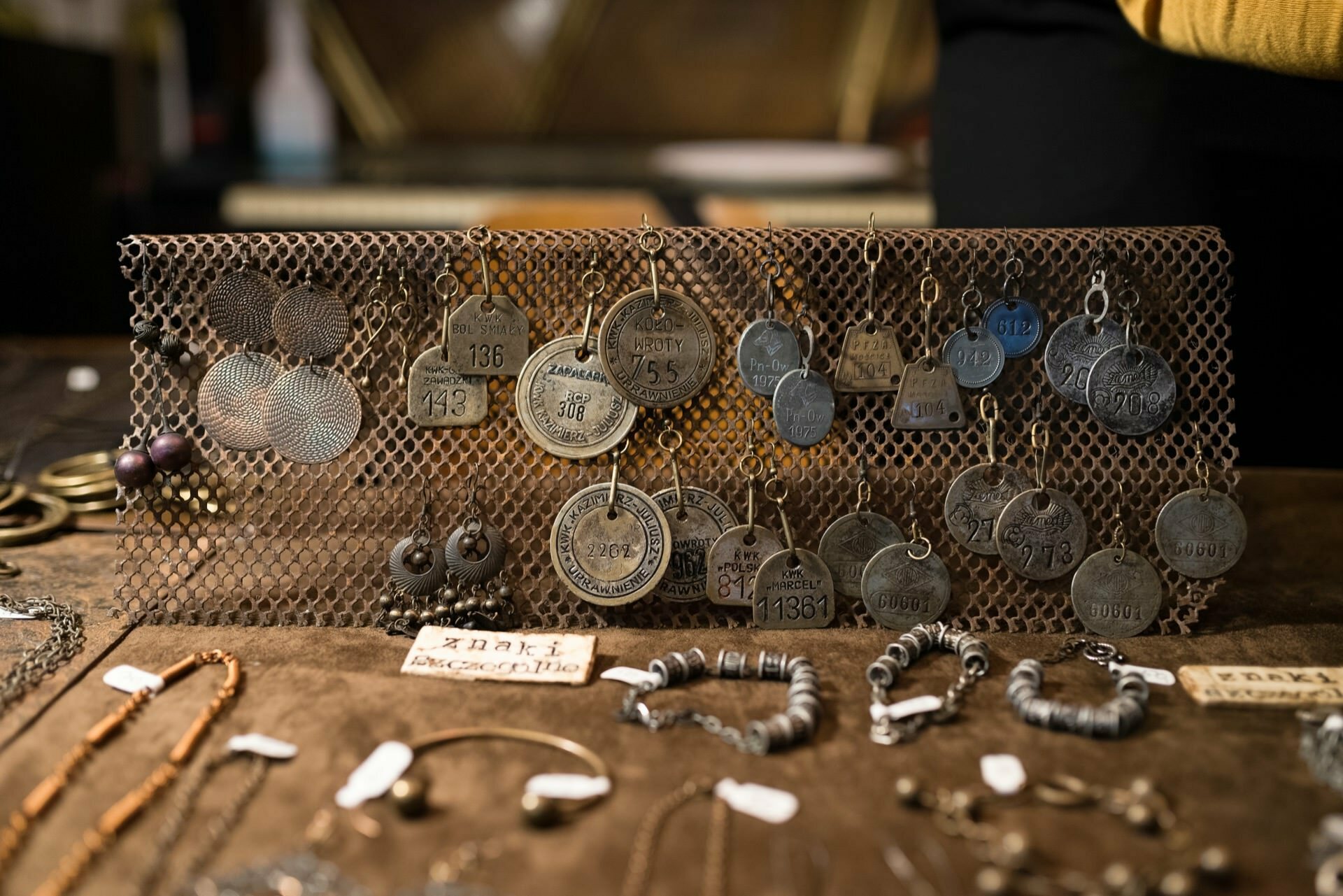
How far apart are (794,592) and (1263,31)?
0.86 meters

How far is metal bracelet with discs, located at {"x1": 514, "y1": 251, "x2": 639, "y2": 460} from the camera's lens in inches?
50.1

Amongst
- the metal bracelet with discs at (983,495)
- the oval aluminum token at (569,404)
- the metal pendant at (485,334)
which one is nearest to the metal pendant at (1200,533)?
the metal bracelet with discs at (983,495)

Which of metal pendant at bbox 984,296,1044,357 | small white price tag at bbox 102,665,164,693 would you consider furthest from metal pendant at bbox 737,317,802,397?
small white price tag at bbox 102,665,164,693

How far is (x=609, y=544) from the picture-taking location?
49.9 inches

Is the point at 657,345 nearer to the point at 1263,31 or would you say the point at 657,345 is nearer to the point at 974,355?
the point at 974,355

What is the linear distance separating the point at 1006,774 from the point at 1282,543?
0.85 m

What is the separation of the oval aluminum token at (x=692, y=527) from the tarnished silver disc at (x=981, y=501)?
10.9 inches

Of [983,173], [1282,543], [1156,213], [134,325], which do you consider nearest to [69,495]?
[134,325]

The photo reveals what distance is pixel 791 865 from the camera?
0.87m

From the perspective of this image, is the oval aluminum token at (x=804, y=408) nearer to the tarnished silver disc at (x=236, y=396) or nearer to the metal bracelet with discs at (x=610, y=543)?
the metal bracelet with discs at (x=610, y=543)

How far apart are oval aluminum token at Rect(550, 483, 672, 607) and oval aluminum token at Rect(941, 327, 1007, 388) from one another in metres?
0.41

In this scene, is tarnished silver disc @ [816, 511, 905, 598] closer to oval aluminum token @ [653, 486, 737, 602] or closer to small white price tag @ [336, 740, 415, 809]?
oval aluminum token @ [653, 486, 737, 602]

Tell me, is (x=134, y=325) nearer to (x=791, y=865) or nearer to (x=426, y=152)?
(x=791, y=865)

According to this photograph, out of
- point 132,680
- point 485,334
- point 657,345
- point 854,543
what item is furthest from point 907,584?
point 132,680
